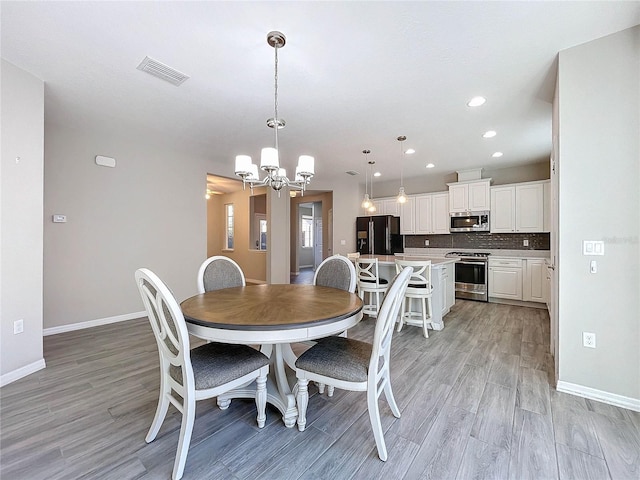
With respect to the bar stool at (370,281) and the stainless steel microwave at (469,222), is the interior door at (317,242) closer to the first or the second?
the stainless steel microwave at (469,222)

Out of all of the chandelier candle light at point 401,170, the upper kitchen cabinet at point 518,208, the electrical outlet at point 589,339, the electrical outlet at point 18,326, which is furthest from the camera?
the upper kitchen cabinet at point 518,208

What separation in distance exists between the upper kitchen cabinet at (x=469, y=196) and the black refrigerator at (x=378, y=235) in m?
1.26

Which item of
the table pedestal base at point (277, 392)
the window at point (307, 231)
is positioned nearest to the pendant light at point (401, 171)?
the table pedestal base at point (277, 392)

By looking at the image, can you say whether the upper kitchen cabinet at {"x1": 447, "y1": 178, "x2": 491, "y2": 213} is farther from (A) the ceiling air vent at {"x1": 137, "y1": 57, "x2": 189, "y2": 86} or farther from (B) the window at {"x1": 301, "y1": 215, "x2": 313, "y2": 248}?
(B) the window at {"x1": 301, "y1": 215, "x2": 313, "y2": 248}

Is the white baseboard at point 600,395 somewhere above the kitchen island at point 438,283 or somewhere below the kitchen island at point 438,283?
below

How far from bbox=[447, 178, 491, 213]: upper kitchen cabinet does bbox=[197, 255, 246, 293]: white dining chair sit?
474 centimetres

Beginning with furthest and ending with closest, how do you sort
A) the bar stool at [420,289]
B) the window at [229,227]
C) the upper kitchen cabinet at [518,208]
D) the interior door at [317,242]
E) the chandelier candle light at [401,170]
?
1. the interior door at [317,242]
2. the window at [229,227]
3. the upper kitchen cabinet at [518,208]
4. the chandelier candle light at [401,170]
5. the bar stool at [420,289]

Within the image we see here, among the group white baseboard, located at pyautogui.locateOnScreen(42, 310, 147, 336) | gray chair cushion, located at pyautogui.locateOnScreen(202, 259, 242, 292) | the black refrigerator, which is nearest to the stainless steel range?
the black refrigerator

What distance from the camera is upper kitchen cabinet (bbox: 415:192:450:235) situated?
5844 millimetres

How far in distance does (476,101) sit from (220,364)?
11.0 feet

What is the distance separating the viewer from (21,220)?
7.83ft

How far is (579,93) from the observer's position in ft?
6.88

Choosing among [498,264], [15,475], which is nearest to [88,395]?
[15,475]

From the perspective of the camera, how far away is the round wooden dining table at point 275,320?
142 centimetres
